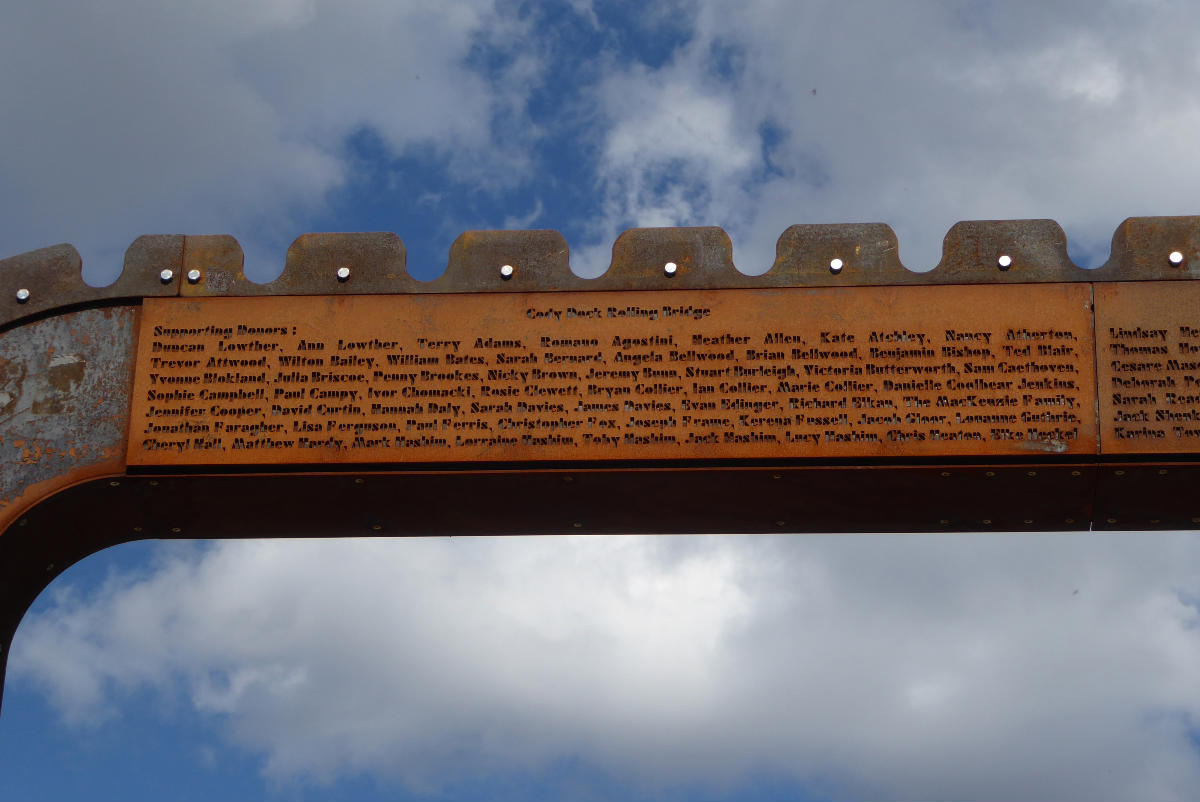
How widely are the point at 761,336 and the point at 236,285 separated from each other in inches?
159

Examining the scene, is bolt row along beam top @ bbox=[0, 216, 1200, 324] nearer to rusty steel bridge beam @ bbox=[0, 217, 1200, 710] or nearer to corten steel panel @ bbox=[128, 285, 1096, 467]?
rusty steel bridge beam @ bbox=[0, 217, 1200, 710]

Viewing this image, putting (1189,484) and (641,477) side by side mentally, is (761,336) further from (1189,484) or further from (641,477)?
(1189,484)

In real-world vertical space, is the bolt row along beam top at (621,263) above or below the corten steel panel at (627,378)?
above

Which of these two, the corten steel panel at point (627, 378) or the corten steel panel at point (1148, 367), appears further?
the corten steel panel at point (627, 378)

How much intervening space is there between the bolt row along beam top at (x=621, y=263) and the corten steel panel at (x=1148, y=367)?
18 cm

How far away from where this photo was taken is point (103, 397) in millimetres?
11383

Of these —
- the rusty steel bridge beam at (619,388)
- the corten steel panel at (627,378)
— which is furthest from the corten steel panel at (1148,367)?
the corten steel panel at (627,378)

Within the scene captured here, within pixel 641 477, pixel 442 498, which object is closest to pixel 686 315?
pixel 641 477

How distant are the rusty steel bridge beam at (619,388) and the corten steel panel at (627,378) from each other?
2 cm

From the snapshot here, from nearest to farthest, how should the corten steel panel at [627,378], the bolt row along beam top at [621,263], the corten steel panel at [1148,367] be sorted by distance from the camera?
the corten steel panel at [1148,367] → the corten steel panel at [627,378] → the bolt row along beam top at [621,263]

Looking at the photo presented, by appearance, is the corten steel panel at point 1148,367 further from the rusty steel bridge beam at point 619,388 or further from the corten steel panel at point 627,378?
the corten steel panel at point 627,378

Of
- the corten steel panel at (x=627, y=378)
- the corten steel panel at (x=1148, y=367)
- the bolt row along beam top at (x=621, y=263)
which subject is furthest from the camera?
the bolt row along beam top at (x=621, y=263)

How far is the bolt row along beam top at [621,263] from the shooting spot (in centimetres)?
1125

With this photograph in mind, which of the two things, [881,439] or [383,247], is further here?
[383,247]
